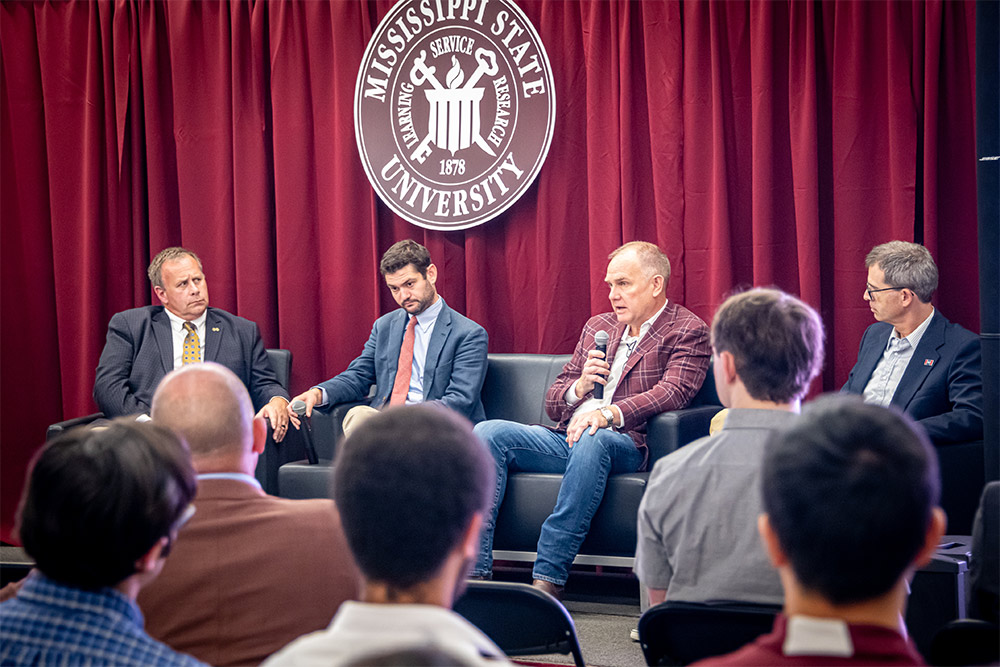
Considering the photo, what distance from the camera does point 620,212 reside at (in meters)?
4.13

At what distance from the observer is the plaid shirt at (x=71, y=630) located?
1.10m

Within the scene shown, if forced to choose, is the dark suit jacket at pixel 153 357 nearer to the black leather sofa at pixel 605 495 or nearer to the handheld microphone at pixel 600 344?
the black leather sofa at pixel 605 495

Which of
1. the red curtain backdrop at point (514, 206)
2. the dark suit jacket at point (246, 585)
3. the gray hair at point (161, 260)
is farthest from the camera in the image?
the gray hair at point (161, 260)

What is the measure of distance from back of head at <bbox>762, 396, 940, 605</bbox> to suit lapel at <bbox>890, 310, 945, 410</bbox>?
2503 millimetres

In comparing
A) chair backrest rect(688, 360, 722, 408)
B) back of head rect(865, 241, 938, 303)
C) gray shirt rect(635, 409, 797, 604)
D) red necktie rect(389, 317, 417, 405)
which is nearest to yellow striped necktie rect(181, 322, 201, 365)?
red necktie rect(389, 317, 417, 405)

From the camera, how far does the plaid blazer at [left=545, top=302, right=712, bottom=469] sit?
11.4 ft

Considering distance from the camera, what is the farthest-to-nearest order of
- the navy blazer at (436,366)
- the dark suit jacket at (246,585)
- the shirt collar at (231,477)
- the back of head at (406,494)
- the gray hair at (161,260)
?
the gray hair at (161,260), the navy blazer at (436,366), the shirt collar at (231,477), the dark suit jacket at (246,585), the back of head at (406,494)

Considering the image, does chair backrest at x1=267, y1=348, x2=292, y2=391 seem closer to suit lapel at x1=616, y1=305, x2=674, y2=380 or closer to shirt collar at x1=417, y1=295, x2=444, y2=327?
shirt collar at x1=417, y1=295, x2=444, y2=327

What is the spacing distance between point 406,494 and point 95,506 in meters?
0.39

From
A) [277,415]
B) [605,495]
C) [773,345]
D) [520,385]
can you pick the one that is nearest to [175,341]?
[277,415]

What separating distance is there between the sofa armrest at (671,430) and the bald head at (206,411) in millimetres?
1897

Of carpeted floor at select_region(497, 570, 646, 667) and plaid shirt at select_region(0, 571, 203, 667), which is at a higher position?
plaid shirt at select_region(0, 571, 203, 667)

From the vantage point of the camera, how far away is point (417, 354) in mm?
4137

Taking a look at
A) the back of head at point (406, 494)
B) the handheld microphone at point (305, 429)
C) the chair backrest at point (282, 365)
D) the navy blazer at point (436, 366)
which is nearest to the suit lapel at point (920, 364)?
the navy blazer at point (436, 366)
